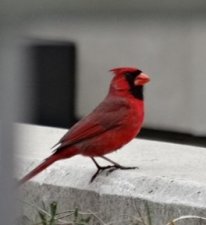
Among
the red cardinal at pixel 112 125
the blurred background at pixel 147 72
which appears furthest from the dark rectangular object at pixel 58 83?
the red cardinal at pixel 112 125

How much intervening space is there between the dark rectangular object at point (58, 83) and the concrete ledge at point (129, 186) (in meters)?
2.24

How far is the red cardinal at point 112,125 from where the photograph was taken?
10.1 feet

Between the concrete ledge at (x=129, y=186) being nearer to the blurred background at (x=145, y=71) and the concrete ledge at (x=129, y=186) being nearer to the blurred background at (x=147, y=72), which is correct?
the blurred background at (x=145, y=71)

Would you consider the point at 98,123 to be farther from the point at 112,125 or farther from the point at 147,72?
the point at 147,72

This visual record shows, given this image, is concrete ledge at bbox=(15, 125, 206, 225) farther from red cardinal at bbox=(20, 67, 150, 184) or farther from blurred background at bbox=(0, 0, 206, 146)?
blurred background at bbox=(0, 0, 206, 146)

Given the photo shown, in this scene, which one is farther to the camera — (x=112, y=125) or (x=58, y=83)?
(x=58, y=83)

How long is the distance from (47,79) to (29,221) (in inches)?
139

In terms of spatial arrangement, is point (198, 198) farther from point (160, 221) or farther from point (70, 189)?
point (70, 189)

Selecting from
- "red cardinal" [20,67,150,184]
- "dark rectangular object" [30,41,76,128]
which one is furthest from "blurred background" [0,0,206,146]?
"red cardinal" [20,67,150,184]

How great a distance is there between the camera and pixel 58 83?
6.53 meters

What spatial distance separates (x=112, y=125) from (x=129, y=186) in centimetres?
39

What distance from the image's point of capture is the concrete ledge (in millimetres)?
2664

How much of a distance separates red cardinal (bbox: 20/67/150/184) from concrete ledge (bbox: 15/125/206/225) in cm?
8

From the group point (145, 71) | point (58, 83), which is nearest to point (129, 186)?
point (58, 83)
